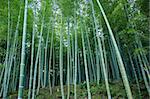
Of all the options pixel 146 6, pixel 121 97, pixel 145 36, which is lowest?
pixel 121 97

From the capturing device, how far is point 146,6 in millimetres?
5102

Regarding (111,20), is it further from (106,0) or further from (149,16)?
(149,16)

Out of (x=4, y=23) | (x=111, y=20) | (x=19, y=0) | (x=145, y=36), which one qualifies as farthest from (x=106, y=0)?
(x=4, y=23)

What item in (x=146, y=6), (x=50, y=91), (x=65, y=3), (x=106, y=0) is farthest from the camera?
(x=50, y=91)

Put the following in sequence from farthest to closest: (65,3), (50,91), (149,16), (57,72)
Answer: (57,72)
(50,91)
(65,3)
(149,16)

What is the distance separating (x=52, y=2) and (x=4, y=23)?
198cm

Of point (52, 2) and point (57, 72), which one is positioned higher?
point (52, 2)

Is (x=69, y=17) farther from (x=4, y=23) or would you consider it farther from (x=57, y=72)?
(x=57, y=72)

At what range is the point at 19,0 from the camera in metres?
6.52

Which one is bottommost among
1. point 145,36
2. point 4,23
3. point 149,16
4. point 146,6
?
point 145,36

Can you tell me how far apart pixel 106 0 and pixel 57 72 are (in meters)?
8.62

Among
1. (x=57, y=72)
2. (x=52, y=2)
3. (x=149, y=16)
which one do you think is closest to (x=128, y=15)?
(x=149, y=16)

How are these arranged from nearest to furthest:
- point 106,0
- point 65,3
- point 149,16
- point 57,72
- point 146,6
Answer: point 149,16
point 146,6
point 65,3
point 106,0
point 57,72

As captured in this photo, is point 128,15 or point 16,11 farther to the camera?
point 16,11
